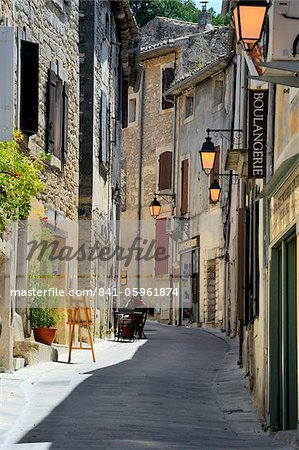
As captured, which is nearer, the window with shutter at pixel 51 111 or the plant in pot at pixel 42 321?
the plant in pot at pixel 42 321

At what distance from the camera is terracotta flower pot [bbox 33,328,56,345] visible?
784 inches

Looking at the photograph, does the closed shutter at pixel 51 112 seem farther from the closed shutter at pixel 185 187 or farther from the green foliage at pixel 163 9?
the green foliage at pixel 163 9

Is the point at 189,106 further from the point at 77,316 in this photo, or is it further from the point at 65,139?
the point at 77,316

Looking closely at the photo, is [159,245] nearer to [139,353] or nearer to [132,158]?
[132,158]

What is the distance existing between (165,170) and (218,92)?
21.0ft

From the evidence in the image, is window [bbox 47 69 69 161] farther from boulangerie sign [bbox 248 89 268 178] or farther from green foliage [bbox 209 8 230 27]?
green foliage [bbox 209 8 230 27]

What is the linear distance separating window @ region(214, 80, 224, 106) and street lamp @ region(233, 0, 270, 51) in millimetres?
27112

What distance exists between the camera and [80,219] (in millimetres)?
24984

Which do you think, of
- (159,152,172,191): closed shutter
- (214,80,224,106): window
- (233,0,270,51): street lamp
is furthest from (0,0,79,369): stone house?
(159,152,172,191): closed shutter

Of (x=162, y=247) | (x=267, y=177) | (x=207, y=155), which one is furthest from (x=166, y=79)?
(x=267, y=177)

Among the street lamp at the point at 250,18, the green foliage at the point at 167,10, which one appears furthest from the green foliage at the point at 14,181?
the green foliage at the point at 167,10

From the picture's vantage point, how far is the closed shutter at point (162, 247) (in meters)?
44.1

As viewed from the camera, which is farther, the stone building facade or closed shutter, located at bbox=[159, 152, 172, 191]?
closed shutter, located at bbox=[159, 152, 172, 191]

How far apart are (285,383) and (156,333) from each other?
19182mm
